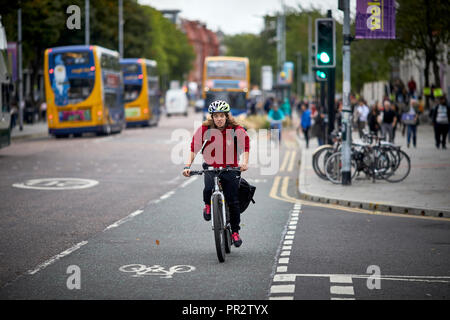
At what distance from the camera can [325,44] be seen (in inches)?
702

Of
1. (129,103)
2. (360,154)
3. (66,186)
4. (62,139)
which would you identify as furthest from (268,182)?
(129,103)

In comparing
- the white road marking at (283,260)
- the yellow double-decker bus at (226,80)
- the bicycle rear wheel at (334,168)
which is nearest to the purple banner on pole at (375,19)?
the bicycle rear wheel at (334,168)

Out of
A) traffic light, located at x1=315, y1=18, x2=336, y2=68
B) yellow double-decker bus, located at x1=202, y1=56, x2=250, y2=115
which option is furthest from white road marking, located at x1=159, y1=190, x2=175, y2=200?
yellow double-decker bus, located at x1=202, y1=56, x2=250, y2=115

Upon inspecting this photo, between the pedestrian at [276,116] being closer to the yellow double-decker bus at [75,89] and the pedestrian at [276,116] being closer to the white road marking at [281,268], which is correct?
the yellow double-decker bus at [75,89]

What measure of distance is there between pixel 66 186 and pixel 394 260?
983 centimetres

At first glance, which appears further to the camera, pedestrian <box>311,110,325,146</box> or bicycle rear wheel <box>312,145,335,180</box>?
pedestrian <box>311,110,325,146</box>

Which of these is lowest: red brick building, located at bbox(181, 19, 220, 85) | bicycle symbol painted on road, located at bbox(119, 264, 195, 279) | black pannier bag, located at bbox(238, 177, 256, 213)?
bicycle symbol painted on road, located at bbox(119, 264, 195, 279)

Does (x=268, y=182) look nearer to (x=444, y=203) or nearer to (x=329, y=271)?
(x=444, y=203)

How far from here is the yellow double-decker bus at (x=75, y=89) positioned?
36.8 m

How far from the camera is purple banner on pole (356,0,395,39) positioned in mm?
16375

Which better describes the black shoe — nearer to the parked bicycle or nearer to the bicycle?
the bicycle

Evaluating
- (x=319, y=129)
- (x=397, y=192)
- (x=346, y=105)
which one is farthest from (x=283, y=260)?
(x=319, y=129)

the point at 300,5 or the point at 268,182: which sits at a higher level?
the point at 300,5
